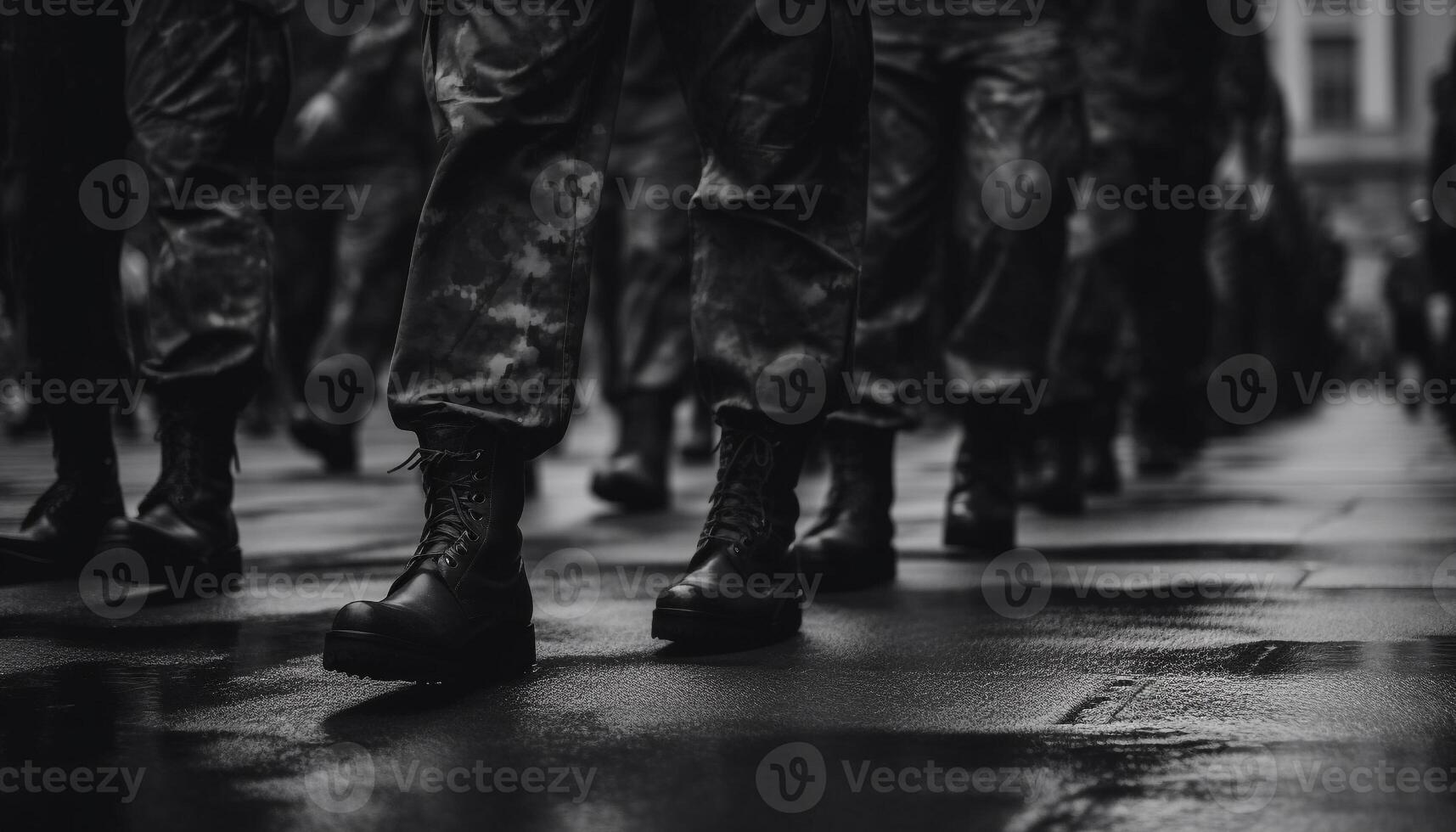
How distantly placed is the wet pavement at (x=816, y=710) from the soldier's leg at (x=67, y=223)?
1.11 feet

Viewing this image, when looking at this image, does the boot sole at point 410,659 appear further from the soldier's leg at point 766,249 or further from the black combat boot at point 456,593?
the soldier's leg at point 766,249

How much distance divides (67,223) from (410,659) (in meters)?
1.58

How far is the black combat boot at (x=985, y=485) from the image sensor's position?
3.10 metres

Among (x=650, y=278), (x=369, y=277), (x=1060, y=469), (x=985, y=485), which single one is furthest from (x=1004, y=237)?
(x=369, y=277)

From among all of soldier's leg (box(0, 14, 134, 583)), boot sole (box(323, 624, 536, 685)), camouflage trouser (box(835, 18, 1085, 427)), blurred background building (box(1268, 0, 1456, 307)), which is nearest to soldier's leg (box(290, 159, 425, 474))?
soldier's leg (box(0, 14, 134, 583))

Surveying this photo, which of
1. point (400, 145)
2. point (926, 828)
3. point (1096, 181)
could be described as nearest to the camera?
point (926, 828)

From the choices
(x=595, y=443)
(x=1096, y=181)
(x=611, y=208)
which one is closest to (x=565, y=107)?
(x=1096, y=181)

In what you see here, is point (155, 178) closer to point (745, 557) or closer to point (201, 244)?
point (201, 244)

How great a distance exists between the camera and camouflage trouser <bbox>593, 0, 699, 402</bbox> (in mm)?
4352

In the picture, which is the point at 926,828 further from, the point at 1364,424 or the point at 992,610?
the point at 1364,424

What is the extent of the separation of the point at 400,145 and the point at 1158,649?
4408 mm

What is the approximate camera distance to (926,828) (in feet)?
3.79

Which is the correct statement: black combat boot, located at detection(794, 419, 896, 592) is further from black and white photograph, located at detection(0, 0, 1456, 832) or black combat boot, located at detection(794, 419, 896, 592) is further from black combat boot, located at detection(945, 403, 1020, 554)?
black combat boot, located at detection(945, 403, 1020, 554)

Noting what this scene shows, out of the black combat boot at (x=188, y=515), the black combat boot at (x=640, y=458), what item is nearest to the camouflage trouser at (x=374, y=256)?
the black combat boot at (x=640, y=458)
